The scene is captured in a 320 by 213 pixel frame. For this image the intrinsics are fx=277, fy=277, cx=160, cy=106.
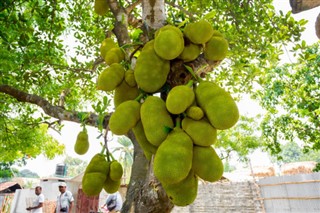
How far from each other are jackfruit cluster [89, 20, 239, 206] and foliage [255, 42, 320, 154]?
5.03 m

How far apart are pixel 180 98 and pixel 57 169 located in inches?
762

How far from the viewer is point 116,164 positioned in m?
1.07

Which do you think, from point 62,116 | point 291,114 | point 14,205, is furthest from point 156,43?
point 14,205

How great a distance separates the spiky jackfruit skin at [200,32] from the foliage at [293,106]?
5.01 meters

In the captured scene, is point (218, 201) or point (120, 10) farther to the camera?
point (218, 201)

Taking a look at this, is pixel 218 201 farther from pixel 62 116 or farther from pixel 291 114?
pixel 62 116

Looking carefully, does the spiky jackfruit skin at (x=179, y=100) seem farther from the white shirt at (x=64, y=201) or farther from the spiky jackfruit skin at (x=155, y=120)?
the white shirt at (x=64, y=201)

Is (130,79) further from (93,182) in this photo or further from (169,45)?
(93,182)

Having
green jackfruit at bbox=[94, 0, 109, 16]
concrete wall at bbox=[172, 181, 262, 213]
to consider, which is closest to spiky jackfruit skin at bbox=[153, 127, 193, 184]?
green jackfruit at bbox=[94, 0, 109, 16]

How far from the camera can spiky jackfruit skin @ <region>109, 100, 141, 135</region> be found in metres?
0.83

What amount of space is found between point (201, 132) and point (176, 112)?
0.09m

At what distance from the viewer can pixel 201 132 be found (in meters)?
0.73

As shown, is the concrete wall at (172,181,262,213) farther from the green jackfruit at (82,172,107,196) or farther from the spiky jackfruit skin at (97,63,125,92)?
the spiky jackfruit skin at (97,63,125,92)

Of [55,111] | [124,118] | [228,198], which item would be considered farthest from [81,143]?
[228,198]
